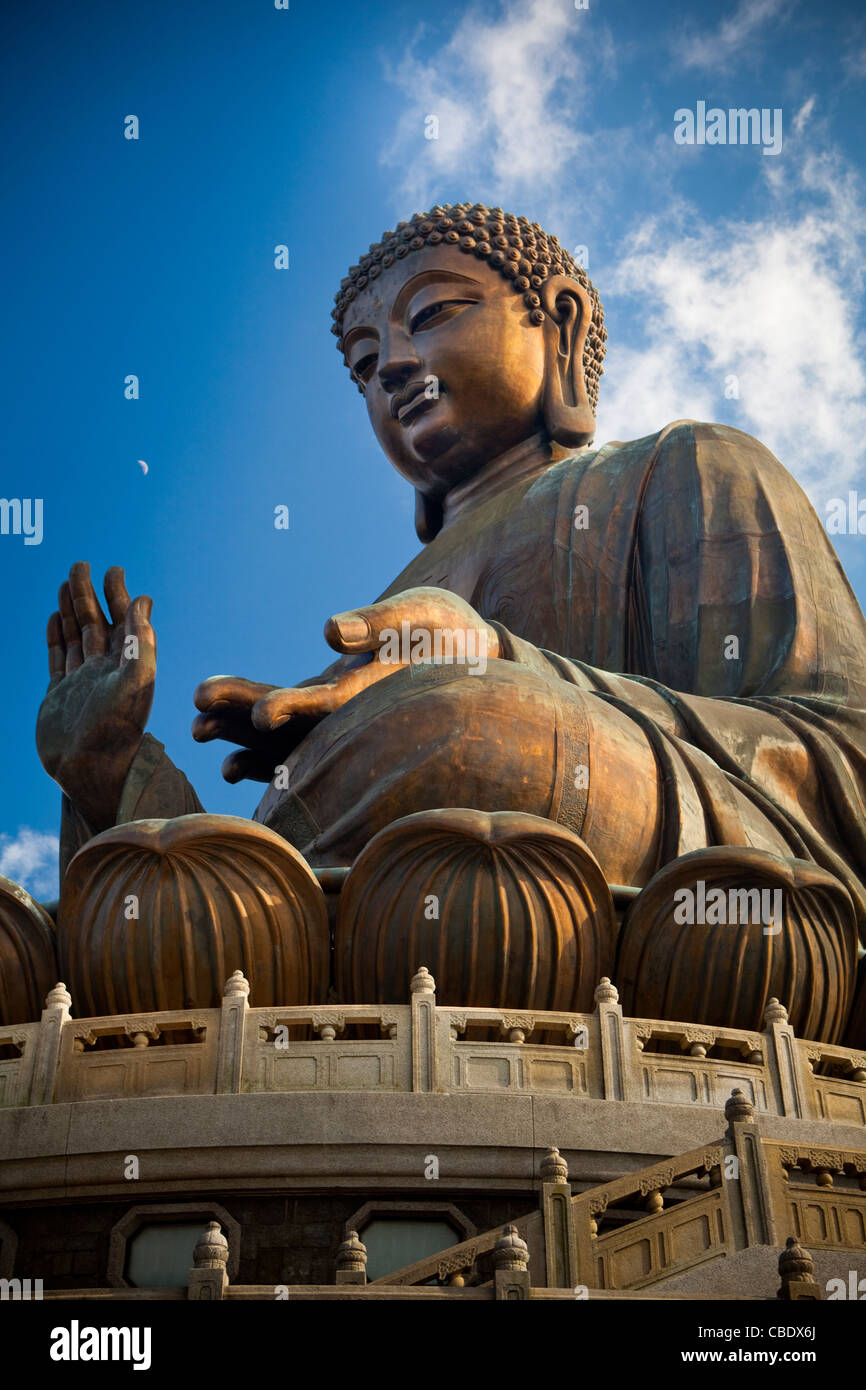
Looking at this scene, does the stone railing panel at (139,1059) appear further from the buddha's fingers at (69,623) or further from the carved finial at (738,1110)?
the buddha's fingers at (69,623)

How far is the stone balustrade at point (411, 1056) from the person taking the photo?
639cm

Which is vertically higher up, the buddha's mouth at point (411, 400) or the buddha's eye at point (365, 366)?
the buddha's eye at point (365, 366)

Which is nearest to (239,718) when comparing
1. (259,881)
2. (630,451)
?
(259,881)

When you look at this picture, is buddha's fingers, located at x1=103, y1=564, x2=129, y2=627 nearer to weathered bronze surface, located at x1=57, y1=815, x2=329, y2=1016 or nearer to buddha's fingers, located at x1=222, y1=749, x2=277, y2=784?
buddha's fingers, located at x1=222, y1=749, x2=277, y2=784

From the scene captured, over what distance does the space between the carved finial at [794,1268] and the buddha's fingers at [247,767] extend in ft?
16.0

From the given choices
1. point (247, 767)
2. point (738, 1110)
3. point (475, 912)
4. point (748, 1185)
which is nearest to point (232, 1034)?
point (475, 912)

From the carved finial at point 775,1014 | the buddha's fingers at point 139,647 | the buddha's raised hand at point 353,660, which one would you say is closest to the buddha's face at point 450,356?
the buddha's raised hand at point 353,660

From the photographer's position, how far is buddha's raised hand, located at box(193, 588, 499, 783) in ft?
28.2

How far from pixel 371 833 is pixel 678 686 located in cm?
295

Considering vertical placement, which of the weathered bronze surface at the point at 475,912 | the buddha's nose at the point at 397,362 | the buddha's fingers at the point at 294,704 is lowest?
the weathered bronze surface at the point at 475,912

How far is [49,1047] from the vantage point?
6.55m

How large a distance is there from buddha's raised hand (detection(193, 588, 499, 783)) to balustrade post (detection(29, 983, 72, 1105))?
2109 mm

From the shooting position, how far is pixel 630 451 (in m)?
11.5

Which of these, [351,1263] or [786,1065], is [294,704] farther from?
[351,1263]
